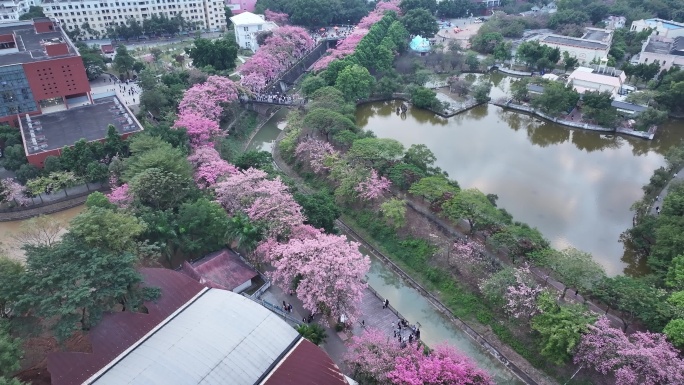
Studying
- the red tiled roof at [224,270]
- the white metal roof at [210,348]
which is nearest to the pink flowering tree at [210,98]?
the red tiled roof at [224,270]

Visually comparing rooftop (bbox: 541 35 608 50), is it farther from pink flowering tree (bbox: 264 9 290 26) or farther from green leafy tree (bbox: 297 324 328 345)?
green leafy tree (bbox: 297 324 328 345)

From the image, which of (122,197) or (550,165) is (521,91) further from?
(122,197)

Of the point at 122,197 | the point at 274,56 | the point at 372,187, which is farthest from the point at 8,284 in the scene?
the point at 274,56

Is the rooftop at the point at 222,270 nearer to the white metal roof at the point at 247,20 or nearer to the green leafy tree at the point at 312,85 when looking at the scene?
the green leafy tree at the point at 312,85

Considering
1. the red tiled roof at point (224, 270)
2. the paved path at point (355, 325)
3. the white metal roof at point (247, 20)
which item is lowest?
the paved path at point (355, 325)

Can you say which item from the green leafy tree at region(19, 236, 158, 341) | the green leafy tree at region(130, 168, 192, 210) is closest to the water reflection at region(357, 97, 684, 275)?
the green leafy tree at region(130, 168, 192, 210)

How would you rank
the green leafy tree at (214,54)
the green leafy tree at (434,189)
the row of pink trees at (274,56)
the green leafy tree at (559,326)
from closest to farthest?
the green leafy tree at (559,326)
the green leafy tree at (434,189)
the row of pink trees at (274,56)
the green leafy tree at (214,54)

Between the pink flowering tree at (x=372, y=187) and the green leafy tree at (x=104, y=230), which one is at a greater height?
the green leafy tree at (x=104, y=230)
